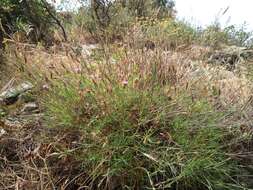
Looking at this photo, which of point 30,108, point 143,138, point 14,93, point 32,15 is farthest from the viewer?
point 32,15

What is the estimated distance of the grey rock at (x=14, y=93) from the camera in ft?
11.4

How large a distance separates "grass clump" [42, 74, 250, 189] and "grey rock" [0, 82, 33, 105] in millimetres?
744

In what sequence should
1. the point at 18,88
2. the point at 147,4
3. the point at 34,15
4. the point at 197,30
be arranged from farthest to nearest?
the point at 147,4, the point at 34,15, the point at 197,30, the point at 18,88

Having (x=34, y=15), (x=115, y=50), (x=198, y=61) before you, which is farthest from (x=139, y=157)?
(x=34, y=15)

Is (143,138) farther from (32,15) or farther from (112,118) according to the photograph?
Answer: (32,15)

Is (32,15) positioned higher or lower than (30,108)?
higher

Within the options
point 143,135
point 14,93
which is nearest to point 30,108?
point 14,93

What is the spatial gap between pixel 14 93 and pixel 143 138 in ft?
4.37

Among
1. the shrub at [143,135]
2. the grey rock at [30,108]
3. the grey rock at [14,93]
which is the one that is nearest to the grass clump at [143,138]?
the shrub at [143,135]

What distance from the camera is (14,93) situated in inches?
139

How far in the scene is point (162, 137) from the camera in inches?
106

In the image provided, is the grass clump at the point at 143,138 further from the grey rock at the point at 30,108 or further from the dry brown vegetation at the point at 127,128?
the grey rock at the point at 30,108

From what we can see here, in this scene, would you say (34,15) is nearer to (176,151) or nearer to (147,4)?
(147,4)

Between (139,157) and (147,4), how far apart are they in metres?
4.98
